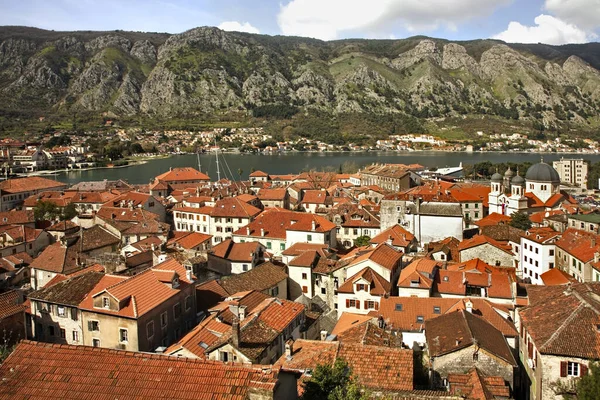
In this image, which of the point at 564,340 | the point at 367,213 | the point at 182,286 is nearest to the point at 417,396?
the point at 564,340

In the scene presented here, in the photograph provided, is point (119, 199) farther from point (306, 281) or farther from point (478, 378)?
point (478, 378)

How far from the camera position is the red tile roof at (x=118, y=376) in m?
8.13

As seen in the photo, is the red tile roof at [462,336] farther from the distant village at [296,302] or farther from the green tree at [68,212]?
the green tree at [68,212]

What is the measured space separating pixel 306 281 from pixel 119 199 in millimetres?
34077

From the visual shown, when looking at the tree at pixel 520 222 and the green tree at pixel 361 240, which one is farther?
the tree at pixel 520 222

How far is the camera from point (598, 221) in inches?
1735

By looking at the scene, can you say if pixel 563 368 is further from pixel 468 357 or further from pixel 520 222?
pixel 520 222

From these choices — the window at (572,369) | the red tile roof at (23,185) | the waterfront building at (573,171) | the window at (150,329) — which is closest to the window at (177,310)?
the window at (150,329)

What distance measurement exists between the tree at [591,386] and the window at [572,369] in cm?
198

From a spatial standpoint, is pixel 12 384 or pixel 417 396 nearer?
pixel 12 384

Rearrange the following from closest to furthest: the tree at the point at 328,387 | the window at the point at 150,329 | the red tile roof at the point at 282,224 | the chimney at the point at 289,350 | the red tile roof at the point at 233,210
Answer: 1. the tree at the point at 328,387
2. the chimney at the point at 289,350
3. the window at the point at 150,329
4. the red tile roof at the point at 282,224
5. the red tile roof at the point at 233,210

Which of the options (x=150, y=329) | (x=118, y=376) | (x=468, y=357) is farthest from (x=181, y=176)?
(x=118, y=376)

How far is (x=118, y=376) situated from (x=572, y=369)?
14573 mm

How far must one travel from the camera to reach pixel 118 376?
336 inches
